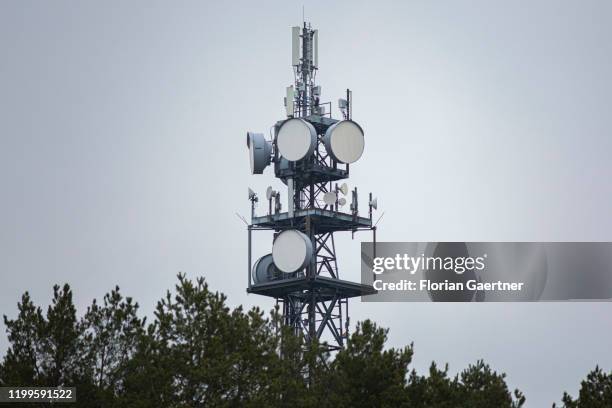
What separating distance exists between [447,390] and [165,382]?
11.4 metres

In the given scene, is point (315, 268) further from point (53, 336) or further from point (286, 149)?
point (53, 336)

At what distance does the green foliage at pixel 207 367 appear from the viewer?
67438 millimetres

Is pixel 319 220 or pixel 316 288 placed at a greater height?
pixel 319 220

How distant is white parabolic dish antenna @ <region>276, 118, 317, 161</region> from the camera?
305 feet

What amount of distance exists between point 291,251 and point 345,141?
7.06m

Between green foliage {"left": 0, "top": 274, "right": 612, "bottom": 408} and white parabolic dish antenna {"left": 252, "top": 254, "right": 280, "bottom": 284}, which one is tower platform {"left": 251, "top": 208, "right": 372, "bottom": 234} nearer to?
white parabolic dish antenna {"left": 252, "top": 254, "right": 280, "bottom": 284}

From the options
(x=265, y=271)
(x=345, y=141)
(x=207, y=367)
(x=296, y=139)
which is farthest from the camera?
(x=265, y=271)

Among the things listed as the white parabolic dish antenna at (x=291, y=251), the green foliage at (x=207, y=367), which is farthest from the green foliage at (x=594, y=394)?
the white parabolic dish antenna at (x=291, y=251)

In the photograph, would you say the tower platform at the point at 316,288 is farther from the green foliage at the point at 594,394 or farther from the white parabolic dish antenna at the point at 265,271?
the green foliage at the point at 594,394

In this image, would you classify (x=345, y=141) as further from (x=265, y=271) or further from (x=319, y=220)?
(x=265, y=271)

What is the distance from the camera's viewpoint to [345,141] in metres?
93.4

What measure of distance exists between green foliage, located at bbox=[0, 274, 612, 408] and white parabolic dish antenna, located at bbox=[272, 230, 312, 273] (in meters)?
19.7

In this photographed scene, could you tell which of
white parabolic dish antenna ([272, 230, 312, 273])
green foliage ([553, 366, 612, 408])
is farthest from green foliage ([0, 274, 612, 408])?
white parabolic dish antenna ([272, 230, 312, 273])

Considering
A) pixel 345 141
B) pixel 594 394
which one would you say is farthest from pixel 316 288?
pixel 594 394
